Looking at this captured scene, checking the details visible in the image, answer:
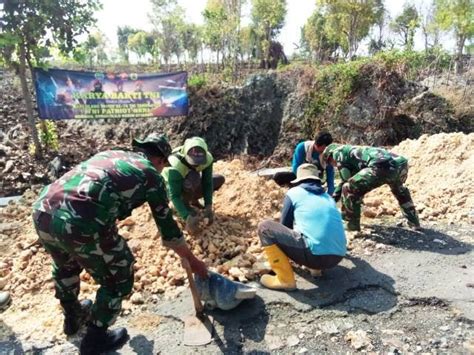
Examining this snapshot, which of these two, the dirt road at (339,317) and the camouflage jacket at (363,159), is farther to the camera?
the camouflage jacket at (363,159)

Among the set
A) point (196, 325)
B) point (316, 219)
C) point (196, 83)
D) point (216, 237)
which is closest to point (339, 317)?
point (316, 219)

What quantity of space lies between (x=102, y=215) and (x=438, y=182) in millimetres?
4928

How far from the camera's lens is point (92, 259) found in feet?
7.24

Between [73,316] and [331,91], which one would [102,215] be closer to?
[73,316]

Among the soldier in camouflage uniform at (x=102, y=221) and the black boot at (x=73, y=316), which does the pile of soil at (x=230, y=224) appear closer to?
the black boot at (x=73, y=316)

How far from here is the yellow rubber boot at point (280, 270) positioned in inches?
118

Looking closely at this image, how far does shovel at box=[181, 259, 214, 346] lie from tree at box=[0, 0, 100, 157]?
21.7 feet

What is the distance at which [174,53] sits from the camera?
80.0 feet

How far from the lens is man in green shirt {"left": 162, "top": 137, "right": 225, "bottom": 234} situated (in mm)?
3668

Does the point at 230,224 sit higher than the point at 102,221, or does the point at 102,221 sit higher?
the point at 102,221

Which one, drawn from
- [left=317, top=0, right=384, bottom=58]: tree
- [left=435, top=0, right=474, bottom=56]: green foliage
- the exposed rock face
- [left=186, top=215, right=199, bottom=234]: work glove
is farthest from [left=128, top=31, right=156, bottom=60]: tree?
[left=186, top=215, right=199, bottom=234]: work glove

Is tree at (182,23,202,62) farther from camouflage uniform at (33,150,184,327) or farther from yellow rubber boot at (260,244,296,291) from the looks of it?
camouflage uniform at (33,150,184,327)

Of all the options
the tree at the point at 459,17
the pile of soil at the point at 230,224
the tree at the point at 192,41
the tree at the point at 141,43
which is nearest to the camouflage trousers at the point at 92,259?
the pile of soil at the point at 230,224

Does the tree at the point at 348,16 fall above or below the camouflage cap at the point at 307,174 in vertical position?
above
